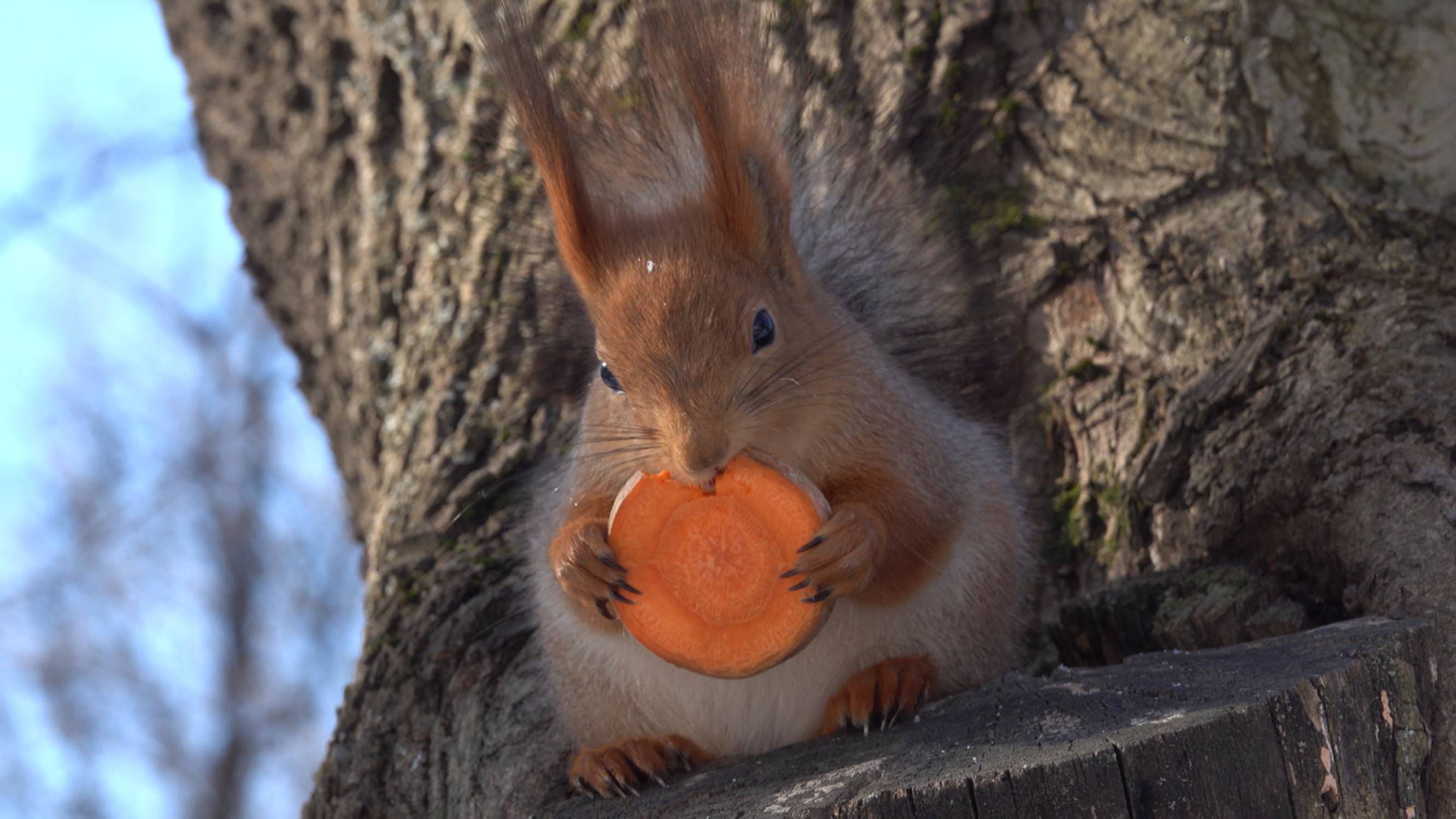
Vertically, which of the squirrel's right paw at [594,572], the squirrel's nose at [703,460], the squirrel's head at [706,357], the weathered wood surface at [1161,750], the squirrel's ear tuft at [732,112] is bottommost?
the weathered wood surface at [1161,750]

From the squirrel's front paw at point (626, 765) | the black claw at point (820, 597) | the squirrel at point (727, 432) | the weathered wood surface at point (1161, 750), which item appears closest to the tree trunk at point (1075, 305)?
the squirrel's front paw at point (626, 765)

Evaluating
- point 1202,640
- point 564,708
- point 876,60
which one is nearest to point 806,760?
point 564,708

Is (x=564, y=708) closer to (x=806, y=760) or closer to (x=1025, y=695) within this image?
(x=806, y=760)

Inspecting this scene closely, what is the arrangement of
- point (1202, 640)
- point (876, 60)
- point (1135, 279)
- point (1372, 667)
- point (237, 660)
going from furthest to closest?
point (237, 660)
point (876, 60)
point (1135, 279)
point (1202, 640)
point (1372, 667)

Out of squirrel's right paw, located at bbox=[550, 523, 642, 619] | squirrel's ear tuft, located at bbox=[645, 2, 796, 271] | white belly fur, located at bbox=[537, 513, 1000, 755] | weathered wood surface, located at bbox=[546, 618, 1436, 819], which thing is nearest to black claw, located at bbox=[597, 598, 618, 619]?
squirrel's right paw, located at bbox=[550, 523, 642, 619]

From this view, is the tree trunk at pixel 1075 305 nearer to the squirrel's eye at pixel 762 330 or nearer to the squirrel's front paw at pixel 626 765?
the squirrel's front paw at pixel 626 765

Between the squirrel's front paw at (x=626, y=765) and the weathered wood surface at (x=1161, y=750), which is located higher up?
the squirrel's front paw at (x=626, y=765)

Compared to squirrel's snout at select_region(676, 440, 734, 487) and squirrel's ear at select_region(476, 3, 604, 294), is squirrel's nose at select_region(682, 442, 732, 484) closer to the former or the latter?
squirrel's snout at select_region(676, 440, 734, 487)

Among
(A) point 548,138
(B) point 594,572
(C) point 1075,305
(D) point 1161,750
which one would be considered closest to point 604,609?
(B) point 594,572
